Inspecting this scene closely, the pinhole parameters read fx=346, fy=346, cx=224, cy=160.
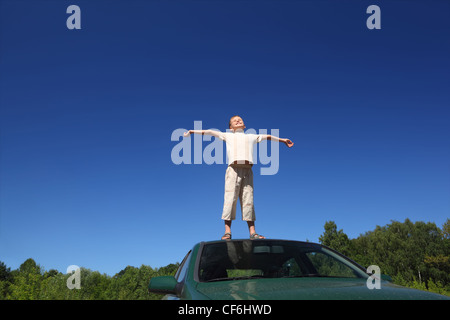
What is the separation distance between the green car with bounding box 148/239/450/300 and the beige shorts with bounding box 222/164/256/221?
6.86 ft

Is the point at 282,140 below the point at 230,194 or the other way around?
the other way around

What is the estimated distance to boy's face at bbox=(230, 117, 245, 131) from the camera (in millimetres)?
6176

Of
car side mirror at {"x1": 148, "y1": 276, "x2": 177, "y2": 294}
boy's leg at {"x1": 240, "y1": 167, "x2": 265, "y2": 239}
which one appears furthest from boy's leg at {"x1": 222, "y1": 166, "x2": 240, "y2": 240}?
car side mirror at {"x1": 148, "y1": 276, "x2": 177, "y2": 294}

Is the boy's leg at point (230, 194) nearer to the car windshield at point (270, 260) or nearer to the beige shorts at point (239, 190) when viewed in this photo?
the beige shorts at point (239, 190)

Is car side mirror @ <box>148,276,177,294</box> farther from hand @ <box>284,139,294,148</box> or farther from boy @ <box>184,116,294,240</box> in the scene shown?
hand @ <box>284,139,294,148</box>

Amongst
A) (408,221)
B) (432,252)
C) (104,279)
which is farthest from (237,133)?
(104,279)

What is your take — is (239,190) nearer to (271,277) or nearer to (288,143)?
(288,143)

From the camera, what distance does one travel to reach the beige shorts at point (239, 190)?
224 inches

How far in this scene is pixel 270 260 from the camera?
3.52 metres

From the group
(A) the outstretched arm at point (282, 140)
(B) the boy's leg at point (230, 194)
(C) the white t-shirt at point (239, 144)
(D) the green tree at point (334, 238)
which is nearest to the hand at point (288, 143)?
(A) the outstretched arm at point (282, 140)

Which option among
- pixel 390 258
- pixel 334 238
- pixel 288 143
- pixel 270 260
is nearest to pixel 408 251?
pixel 390 258

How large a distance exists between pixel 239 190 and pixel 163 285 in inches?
127

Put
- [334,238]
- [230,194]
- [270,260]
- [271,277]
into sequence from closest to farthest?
[271,277], [270,260], [230,194], [334,238]
